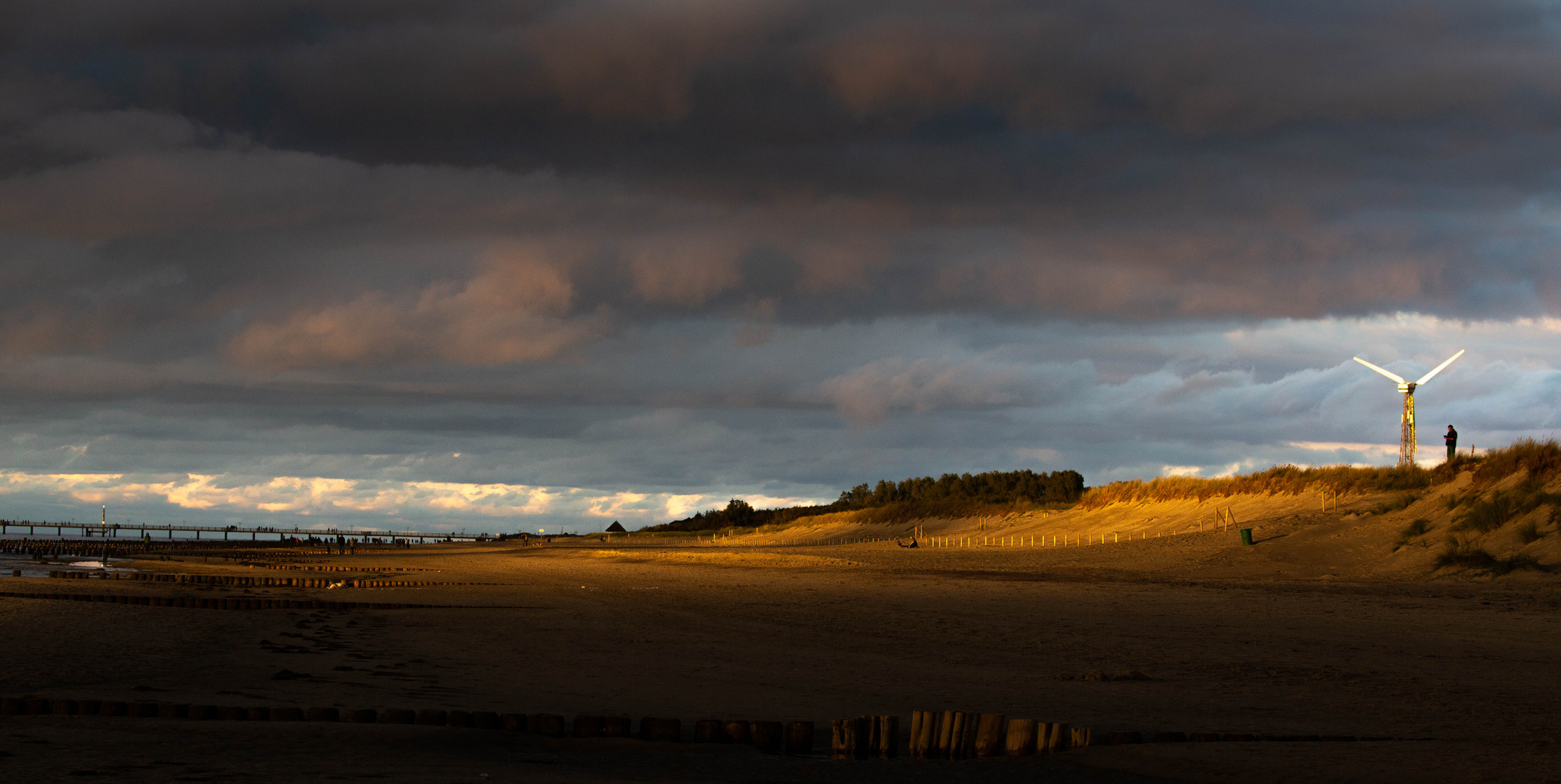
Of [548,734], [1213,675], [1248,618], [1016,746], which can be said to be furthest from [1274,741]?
[1248,618]

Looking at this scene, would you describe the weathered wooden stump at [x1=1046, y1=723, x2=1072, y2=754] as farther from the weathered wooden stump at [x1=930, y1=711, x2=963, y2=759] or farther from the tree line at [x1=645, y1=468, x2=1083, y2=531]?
the tree line at [x1=645, y1=468, x2=1083, y2=531]

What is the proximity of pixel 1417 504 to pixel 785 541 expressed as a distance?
67370 mm

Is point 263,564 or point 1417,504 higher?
point 1417,504

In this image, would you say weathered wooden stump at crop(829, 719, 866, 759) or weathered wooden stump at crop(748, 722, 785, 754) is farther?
weathered wooden stump at crop(748, 722, 785, 754)

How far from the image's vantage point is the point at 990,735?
30.9ft

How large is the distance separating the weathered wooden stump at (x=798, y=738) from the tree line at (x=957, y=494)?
67.2m

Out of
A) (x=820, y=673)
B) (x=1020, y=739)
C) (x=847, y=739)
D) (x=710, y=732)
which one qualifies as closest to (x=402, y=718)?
(x=710, y=732)

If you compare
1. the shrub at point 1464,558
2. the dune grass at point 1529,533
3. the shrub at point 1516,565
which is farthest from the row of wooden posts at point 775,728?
the dune grass at point 1529,533

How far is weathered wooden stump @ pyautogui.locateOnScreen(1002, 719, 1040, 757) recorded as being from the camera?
9352mm

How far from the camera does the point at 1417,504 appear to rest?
122 feet

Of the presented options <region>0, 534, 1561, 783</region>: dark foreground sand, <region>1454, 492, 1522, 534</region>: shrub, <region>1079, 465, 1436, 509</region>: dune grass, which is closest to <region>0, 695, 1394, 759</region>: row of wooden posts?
<region>0, 534, 1561, 783</region>: dark foreground sand

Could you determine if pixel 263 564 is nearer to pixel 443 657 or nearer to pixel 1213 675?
pixel 443 657

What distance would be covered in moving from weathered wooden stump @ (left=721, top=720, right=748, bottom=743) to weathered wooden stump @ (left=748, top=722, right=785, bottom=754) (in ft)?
0.18

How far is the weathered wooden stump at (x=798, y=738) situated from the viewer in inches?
372
